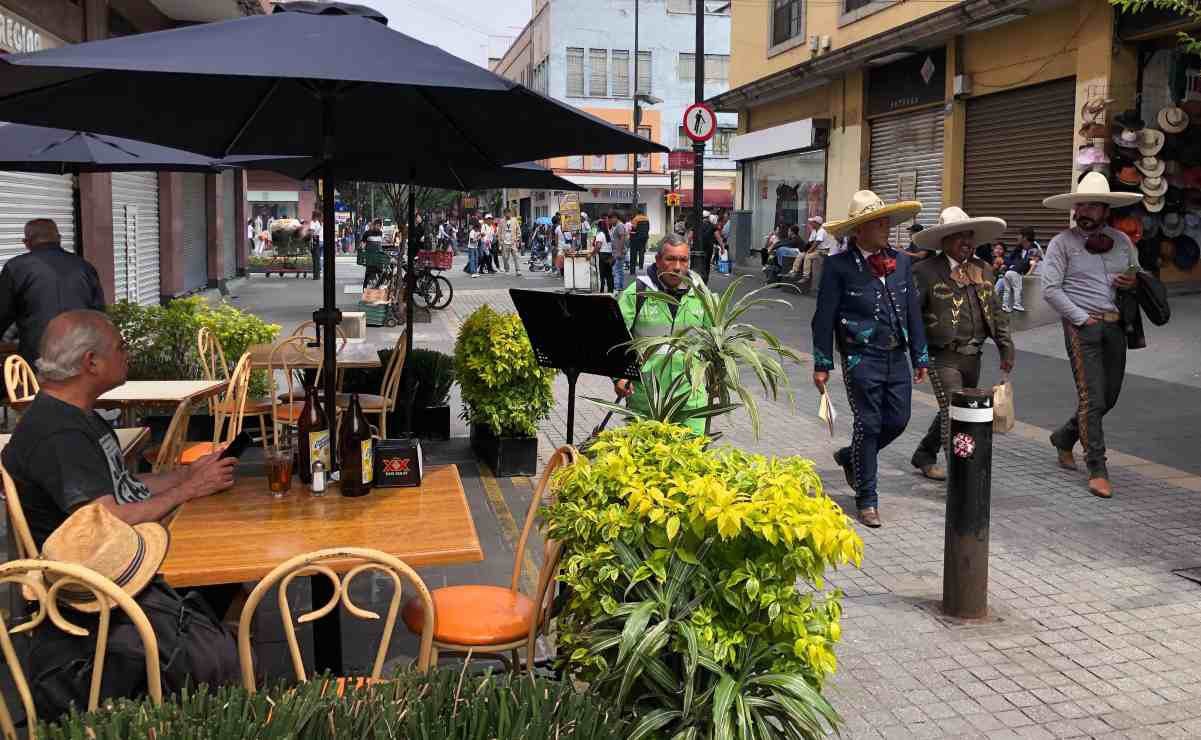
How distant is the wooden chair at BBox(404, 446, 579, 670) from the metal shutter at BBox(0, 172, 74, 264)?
9.34m

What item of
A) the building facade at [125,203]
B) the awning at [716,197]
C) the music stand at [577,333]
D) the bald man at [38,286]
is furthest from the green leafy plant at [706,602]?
the awning at [716,197]

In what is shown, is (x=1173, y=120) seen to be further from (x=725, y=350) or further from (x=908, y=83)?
(x=725, y=350)

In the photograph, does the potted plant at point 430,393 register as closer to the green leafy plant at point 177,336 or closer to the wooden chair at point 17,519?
the green leafy plant at point 177,336

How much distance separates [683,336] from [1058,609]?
2.35m

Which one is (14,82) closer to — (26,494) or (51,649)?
(26,494)

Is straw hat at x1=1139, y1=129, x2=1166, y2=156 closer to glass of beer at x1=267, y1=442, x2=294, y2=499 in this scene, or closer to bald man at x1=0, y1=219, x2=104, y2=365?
bald man at x1=0, y1=219, x2=104, y2=365

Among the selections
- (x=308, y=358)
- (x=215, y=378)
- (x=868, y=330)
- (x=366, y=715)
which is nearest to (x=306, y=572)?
(x=366, y=715)

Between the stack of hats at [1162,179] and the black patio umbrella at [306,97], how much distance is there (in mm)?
11589

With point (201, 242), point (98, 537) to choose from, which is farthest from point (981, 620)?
point (201, 242)

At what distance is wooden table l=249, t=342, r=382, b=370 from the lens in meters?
7.40

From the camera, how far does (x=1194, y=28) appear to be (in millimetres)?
14148

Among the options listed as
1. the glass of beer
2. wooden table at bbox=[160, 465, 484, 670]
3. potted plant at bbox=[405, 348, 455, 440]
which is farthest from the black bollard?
potted plant at bbox=[405, 348, 455, 440]

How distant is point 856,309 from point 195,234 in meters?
19.3

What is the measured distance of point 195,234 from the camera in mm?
22797
